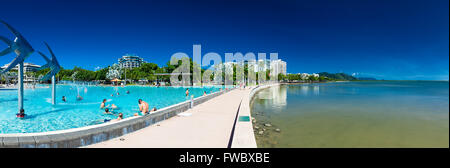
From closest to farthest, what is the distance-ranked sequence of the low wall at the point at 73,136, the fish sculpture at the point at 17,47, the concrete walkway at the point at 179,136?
the low wall at the point at 73,136 < the concrete walkway at the point at 179,136 < the fish sculpture at the point at 17,47

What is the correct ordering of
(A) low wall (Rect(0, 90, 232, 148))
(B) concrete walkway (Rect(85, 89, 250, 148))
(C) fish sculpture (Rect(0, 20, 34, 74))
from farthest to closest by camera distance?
(C) fish sculpture (Rect(0, 20, 34, 74)), (B) concrete walkway (Rect(85, 89, 250, 148)), (A) low wall (Rect(0, 90, 232, 148))

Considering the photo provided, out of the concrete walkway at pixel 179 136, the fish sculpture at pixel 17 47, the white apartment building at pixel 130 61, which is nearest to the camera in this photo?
the concrete walkway at pixel 179 136

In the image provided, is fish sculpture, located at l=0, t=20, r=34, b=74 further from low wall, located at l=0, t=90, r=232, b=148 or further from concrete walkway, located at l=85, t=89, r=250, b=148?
concrete walkway, located at l=85, t=89, r=250, b=148

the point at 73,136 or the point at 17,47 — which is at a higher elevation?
the point at 17,47

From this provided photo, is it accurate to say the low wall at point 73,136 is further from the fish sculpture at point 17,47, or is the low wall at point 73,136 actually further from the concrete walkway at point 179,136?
the fish sculpture at point 17,47

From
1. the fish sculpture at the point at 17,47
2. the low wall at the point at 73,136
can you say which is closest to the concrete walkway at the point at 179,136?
the low wall at the point at 73,136

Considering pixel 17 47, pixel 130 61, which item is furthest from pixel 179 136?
pixel 130 61

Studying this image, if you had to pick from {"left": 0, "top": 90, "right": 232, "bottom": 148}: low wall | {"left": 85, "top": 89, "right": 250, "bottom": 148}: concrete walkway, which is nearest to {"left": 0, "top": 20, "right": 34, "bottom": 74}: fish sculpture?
{"left": 0, "top": 90, "right": 232, "bottom": 148}: low wall

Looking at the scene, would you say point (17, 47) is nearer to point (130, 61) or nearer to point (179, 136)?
point (179, 136)

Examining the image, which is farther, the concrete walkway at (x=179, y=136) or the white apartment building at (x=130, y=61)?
the white apartment building at (x=130, y=61)

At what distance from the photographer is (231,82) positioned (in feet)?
190

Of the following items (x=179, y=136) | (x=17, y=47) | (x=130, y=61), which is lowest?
(x=179, y=136)

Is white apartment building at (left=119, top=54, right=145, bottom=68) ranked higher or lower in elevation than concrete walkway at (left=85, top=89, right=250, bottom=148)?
Answer: higher
